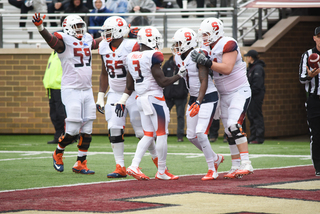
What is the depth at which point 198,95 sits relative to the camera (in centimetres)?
657

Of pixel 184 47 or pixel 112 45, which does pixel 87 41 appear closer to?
pixel 112 45

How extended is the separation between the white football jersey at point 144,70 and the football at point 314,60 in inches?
72.8

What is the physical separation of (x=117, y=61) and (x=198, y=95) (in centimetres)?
121

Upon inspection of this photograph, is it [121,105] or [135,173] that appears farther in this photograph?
[121,105]

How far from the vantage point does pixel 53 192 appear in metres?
5.57

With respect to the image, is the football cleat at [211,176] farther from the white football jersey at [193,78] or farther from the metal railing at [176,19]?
the metal railing at [176,19]

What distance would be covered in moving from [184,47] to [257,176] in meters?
1.88

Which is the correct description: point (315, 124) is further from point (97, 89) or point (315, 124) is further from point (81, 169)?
point (97, 89)

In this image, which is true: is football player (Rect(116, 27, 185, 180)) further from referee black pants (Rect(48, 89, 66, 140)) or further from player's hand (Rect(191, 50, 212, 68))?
referee black pants (Rect(48, 89, 66, 140))

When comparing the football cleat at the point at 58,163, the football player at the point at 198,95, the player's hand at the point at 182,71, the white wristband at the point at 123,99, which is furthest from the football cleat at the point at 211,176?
the football cleat at the point at 58,163

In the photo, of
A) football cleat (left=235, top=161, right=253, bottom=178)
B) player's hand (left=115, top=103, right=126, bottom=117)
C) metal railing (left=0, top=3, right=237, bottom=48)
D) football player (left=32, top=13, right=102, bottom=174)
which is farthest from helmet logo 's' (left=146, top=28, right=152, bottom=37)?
metal railing (left=0, top=3, right=237, bottom=48)

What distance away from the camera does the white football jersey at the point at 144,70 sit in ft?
21.4

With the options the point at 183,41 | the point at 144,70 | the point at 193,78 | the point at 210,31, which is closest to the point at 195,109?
the point at 193,78

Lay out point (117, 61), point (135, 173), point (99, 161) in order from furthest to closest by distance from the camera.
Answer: point (99, 161), point (117, 61), point (135, 173)
